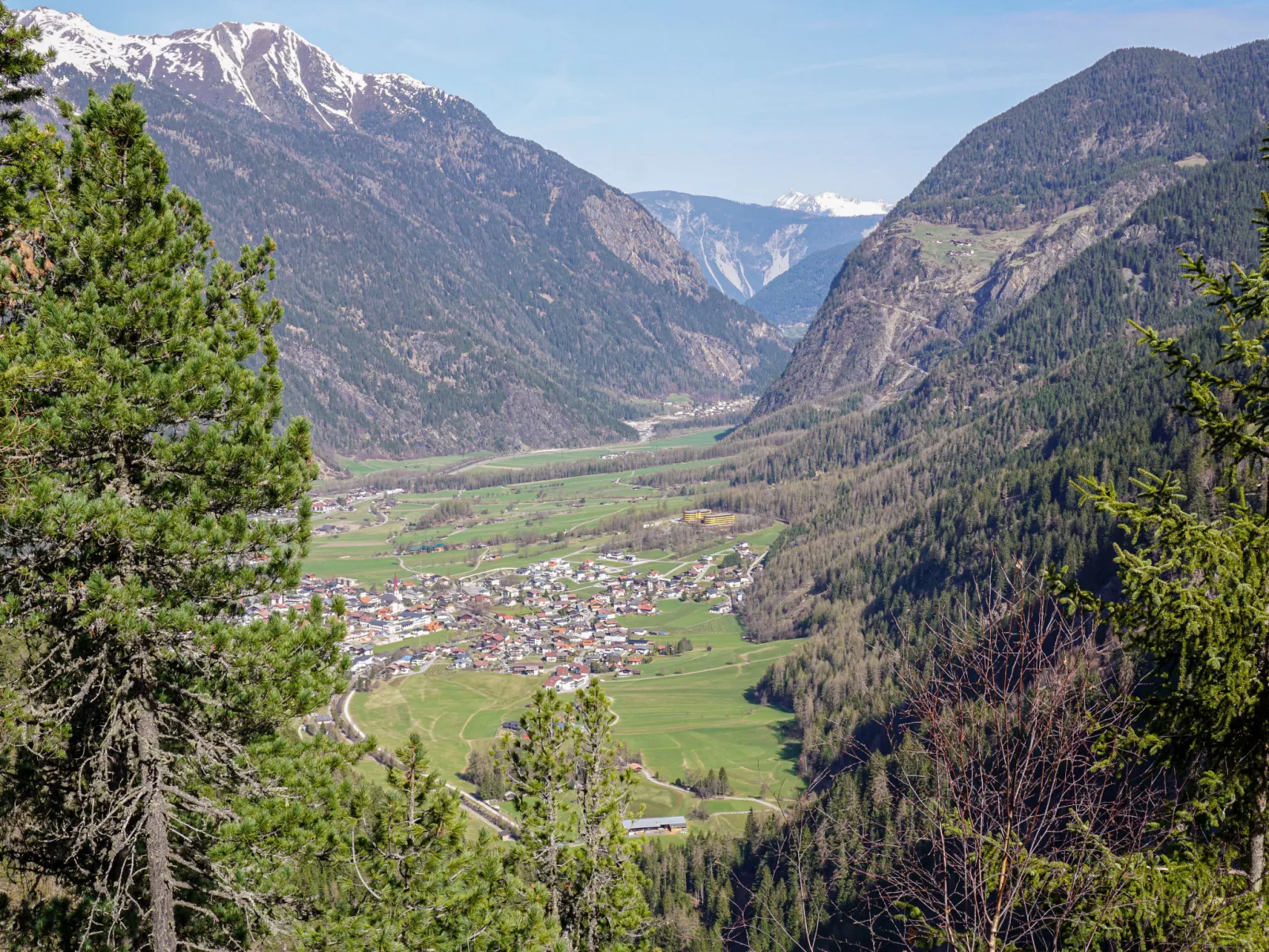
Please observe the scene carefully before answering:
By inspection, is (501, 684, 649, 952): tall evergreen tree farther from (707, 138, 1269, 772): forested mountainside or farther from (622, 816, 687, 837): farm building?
(707, 138, 1269, 772): forested mountainside

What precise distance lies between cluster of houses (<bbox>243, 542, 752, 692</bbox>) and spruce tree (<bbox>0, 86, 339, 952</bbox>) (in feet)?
285

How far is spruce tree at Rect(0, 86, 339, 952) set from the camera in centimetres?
1198

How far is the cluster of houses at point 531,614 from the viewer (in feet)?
379

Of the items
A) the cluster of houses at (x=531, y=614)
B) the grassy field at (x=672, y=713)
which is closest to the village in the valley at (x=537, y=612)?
the cluster of houses at (x=531, y=614)

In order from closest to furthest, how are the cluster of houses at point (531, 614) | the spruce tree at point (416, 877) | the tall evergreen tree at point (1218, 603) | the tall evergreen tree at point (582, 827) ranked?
the tall evergreen tree at point (1218, 603) → the spruce tree at point (416, 877) → the tall evergreen tree at point (582, 827) → the cluster of houses at point (531, 614)

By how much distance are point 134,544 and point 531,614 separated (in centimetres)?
12777

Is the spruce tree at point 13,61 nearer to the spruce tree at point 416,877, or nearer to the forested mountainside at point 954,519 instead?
the spruce tree at point 416,877

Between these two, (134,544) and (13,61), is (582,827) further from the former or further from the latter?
(13,61)

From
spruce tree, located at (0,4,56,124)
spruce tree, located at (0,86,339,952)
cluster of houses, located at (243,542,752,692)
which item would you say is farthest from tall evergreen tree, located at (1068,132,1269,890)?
cluster of houses, located at (243,542,752,692)

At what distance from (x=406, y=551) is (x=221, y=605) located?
578 feet

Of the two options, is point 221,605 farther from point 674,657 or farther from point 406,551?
point 406,551

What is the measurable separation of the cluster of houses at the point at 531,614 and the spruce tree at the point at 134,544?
285ft

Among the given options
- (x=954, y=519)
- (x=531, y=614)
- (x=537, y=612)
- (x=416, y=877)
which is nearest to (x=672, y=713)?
(x=531, y=614)

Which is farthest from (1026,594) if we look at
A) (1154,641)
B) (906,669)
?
(1154,641)
